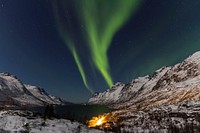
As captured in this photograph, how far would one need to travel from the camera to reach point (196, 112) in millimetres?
196250

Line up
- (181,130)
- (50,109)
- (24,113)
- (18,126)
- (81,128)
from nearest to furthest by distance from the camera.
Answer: (18,126), (81,128), (24,113), (50,109), (181,130)

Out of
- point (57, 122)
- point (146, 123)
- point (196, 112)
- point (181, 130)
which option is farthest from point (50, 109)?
point (196, 112)

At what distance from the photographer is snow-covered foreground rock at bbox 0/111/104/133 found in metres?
50.7

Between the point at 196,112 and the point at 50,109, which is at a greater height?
the point at 196,112

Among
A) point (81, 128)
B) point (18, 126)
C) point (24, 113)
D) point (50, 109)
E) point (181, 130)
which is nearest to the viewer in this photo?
point (18, 126)

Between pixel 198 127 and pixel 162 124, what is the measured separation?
26006mm

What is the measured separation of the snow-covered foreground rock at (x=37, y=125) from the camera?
50.7m

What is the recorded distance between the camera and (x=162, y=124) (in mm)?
189000

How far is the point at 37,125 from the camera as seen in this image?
53219mm

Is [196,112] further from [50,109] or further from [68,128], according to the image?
[68,128]

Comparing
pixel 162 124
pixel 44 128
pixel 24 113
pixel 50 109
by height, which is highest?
pixel 162 124

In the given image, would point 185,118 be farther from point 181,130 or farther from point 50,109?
point 50,109

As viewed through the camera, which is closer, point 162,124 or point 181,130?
point 181,130

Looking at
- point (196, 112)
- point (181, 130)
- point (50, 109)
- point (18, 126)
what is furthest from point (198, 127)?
point (18, 126)
